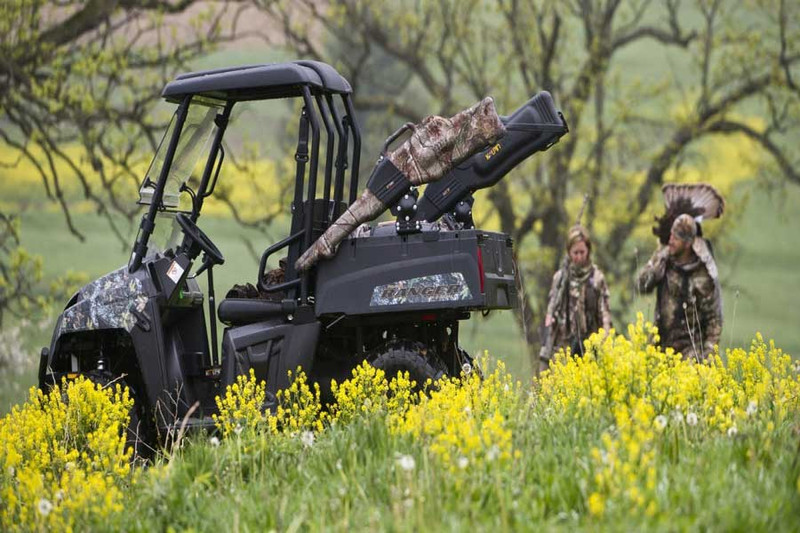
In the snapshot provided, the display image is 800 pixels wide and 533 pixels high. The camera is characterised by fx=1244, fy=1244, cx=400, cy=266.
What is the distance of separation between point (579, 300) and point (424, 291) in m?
3.90

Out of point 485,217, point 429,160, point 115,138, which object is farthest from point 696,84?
point 429,160

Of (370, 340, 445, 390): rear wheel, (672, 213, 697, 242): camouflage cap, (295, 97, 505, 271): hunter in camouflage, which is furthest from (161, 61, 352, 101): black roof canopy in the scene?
(672, 213, 697, 242): camouflage cap

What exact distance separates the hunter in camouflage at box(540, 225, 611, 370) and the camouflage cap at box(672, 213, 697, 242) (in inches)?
32.3

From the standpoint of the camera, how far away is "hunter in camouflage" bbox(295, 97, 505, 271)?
25.8 feet

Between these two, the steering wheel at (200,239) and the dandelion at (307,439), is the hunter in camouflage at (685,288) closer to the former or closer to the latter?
the steering wheel at (200,239)

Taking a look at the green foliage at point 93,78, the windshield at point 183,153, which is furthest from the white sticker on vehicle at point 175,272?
the green foliage at point 93,78

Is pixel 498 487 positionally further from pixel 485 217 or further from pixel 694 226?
pixel 485 217

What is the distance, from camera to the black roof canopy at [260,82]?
8156 millimetres

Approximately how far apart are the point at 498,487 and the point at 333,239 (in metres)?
3.39

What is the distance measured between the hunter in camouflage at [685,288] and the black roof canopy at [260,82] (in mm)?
3667

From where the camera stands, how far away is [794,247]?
2703cm

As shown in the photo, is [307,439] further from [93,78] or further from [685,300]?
[93,78]

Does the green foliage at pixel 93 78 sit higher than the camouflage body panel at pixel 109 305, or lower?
higher

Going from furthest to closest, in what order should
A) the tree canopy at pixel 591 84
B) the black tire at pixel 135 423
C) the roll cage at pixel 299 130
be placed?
1. the tree canopy at pixel 591 84
2. the black tire at pixel 135 423
3. the roll cage at pixel 299 130
